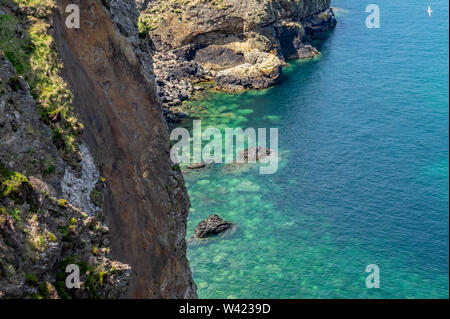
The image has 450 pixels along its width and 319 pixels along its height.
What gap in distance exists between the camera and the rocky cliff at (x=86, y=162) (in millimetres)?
22312

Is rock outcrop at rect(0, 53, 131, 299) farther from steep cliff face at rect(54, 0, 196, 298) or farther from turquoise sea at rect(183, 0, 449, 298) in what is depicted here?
turquoise sea at rect(183, 0, 449, 298)

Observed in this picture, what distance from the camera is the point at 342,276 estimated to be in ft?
232

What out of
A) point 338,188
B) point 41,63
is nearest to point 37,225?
point 41,63

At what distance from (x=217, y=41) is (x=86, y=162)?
388 feet

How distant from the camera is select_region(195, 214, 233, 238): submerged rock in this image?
78.6 m

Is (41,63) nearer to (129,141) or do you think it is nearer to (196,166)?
(129,141)

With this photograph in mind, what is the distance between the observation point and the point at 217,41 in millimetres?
142375

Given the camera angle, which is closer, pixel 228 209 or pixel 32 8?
pixel 32 8

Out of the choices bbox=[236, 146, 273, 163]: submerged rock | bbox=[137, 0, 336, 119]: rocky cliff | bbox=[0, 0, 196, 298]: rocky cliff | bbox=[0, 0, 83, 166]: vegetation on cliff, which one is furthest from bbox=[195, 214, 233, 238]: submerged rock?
bbox=[137, 0, 336, 119]: rocky cliff

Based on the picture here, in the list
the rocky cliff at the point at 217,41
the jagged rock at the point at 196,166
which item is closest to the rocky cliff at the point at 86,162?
the jagged rock at the point at 196,166

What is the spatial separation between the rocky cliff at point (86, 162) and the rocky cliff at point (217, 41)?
9157 cm
